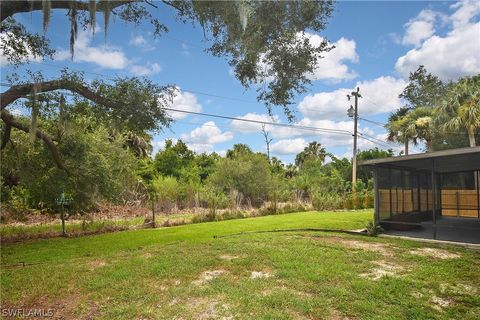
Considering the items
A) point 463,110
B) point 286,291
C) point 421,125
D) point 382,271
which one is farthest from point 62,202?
point 421,125

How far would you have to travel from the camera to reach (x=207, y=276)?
6.32 metres

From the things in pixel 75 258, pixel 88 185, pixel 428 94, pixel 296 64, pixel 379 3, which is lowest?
pixel 75 258

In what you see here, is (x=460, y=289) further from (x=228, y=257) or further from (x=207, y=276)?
(x=228, y=257)

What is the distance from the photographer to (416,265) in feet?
22.7

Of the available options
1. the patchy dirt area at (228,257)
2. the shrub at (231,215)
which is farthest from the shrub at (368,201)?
the patchy dirt area at (228,257)

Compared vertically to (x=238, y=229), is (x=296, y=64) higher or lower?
higher

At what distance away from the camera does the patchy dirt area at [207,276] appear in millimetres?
5966

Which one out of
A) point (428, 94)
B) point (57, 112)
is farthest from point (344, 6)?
point (428, 94)

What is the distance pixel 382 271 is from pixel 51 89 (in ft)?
22.5

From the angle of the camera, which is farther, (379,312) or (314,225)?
(314,225)

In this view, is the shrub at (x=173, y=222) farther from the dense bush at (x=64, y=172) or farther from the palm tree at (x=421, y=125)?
the palm tree at (x=421, y=125)

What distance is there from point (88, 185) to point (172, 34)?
5893 millimetres

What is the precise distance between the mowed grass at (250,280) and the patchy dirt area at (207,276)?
17 millimetres

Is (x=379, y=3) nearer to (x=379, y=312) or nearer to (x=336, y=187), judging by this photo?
(x=379, y=312)
